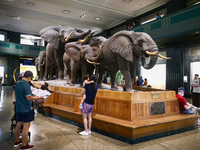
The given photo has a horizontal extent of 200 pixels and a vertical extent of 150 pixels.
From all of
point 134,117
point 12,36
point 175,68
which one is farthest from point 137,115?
point 12,36

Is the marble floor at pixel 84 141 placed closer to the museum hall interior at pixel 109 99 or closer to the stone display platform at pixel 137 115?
the museum hall interior at pixel 109 99

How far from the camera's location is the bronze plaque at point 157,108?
3.75 metres

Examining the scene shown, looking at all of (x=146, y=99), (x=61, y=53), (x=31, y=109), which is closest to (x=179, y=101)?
(x=146, y=99)

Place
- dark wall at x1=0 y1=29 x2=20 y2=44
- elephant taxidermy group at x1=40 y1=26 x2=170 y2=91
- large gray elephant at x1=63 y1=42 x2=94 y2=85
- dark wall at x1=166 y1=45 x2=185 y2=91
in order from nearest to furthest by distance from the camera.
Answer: elephant taxidermy group at x1=40 y1=26 x2=170 y2=91
large gray elephant at x1=63 y1=42 x2=94 y2=85
dark wall at x1=166 y1=45 x2=185 y2=91
dark wall at x1=0 y1=29 x2=20 y2=44

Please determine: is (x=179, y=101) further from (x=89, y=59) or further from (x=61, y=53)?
(x=61, y=53)

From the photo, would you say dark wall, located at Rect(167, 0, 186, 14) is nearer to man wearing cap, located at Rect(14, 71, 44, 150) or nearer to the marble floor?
the marble floor

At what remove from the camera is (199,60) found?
36.5 feet

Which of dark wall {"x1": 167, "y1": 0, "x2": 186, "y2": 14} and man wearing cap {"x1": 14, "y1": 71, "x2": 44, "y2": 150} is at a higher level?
dark wall {"x1": 167, "y1": 0, "x2": 186, "y2": 14}

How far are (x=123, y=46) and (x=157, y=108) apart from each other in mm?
1758

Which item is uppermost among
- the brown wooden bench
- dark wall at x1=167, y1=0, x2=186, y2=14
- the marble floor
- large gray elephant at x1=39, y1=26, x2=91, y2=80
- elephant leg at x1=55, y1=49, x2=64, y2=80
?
dark wall at x1=167, y1=0, x2=186, y2=14

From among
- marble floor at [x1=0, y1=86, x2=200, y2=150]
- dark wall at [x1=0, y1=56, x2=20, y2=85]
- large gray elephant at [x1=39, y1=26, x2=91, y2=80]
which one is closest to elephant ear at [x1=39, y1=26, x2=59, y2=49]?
large gray elephant at [x1=39, y1=26, x2=91, y2=80]

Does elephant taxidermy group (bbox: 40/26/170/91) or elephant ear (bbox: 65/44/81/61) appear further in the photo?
elephant ear (bbox: 65/44/81/61)

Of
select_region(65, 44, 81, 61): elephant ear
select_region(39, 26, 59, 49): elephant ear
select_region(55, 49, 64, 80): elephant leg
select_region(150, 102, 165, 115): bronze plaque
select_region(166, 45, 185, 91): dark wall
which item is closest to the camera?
select_region(150, 102, 165, 115): bronze plaque

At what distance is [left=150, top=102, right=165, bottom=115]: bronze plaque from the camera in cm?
375
